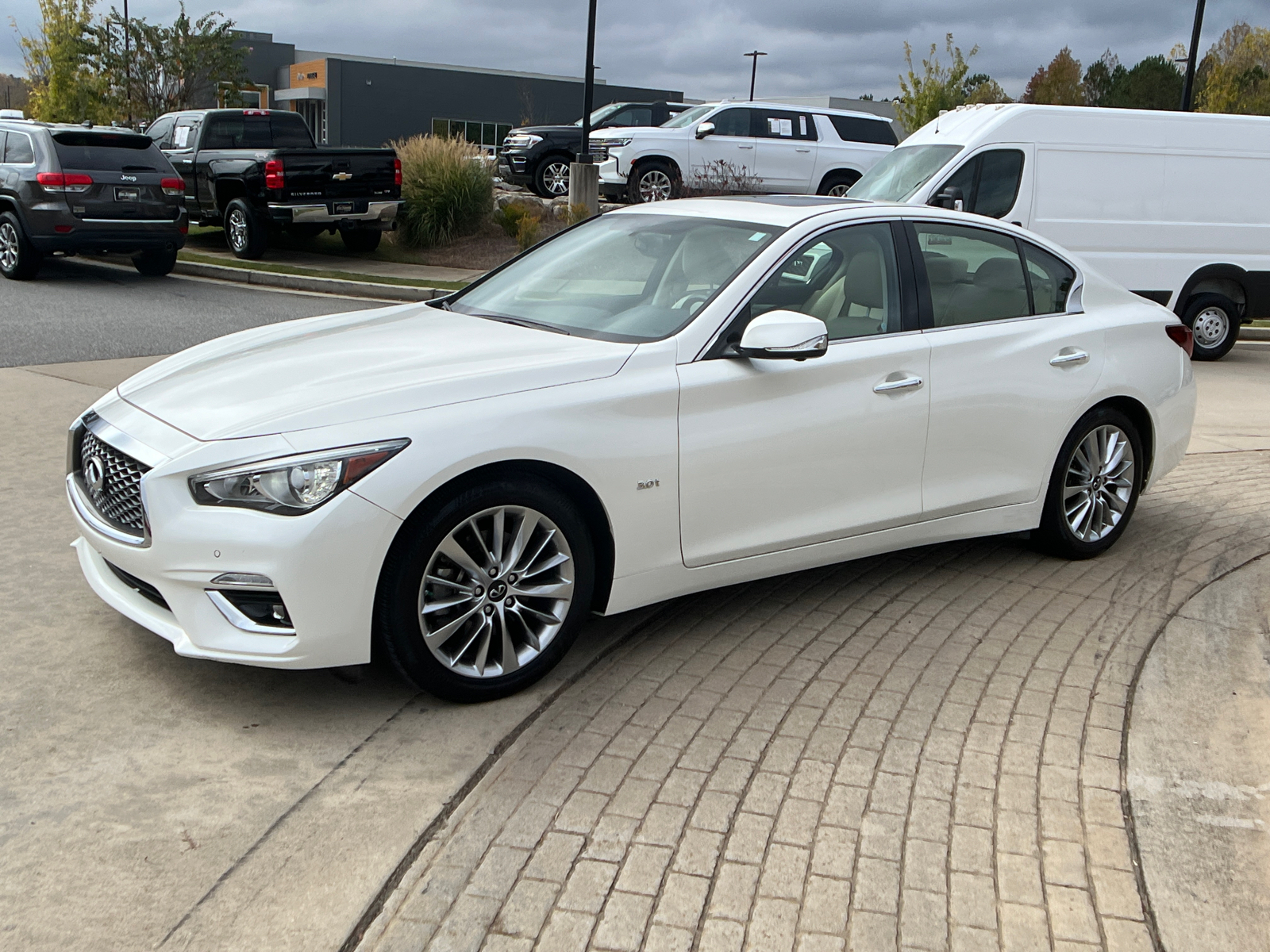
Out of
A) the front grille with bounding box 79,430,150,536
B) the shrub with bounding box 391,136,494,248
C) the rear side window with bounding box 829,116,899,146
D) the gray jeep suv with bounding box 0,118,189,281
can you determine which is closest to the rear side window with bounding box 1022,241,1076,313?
the front grille with bounding box 79,430,150,536

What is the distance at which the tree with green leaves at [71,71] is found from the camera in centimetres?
3759

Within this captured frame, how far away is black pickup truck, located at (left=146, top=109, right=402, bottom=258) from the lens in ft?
54.0

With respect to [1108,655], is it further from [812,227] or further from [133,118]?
[133,118]

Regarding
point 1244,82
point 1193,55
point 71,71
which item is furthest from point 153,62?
point 1244,82

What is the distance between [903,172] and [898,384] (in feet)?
27.1

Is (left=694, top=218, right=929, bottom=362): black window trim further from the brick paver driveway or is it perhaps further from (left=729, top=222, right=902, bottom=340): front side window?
the brick paver driveway

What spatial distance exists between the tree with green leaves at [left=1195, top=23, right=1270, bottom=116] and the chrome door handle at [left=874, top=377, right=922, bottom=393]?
4283 centimetres

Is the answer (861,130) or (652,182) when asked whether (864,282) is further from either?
(861,130)

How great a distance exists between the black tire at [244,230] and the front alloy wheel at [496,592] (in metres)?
14.3

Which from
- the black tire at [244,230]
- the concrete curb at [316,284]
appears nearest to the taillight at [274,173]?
the black tire at [244,230]

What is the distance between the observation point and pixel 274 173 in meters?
16.2

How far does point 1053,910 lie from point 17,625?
11.8 feet

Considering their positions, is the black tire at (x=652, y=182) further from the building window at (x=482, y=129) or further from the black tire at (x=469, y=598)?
the building window at (x=482, y=129)

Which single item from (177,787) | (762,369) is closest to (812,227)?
(762,369)
